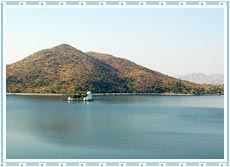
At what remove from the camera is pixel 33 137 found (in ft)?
19.8

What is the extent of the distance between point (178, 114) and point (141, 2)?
5695 millimetres

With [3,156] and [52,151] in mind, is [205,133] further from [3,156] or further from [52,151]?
[3,156]

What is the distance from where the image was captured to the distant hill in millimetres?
10875

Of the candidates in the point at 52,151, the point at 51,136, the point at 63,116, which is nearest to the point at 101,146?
the point at 52,151

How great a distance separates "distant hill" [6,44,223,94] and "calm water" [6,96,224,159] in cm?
40

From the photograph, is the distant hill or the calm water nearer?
the calm water

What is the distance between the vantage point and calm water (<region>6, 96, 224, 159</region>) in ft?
17.0

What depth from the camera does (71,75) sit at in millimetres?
11164

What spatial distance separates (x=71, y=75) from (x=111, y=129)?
4472mm

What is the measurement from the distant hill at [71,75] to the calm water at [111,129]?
1.31 ft

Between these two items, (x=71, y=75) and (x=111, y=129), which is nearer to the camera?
(x=111, y=129)

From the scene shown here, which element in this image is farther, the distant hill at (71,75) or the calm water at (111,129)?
the distant hill at (71,75)

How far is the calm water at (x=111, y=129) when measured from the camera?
518cm
